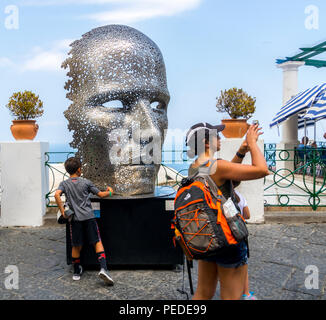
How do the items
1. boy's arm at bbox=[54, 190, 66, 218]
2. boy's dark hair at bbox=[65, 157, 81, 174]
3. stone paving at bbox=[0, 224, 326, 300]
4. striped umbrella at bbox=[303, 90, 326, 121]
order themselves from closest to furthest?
stone paving at bbox=[0, 224, 326, 300]
boy's arm at bbox=[54, 190, 66, 218]
boy's dark hair at bbox=[65, 157, 81, 174]
striped umbrella at bbox=[303, 90, 326, 121]

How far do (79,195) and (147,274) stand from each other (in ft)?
3.30

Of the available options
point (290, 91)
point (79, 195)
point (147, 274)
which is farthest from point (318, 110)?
point (79, 195)

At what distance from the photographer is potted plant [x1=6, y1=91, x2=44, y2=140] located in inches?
217

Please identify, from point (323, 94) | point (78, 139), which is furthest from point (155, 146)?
point (323, 94)

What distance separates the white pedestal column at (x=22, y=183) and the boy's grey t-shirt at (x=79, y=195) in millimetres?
2336

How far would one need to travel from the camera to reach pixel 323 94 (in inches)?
325

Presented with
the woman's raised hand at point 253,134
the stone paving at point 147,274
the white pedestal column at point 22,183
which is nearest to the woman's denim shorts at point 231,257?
the woman's raised hand at point 253,134

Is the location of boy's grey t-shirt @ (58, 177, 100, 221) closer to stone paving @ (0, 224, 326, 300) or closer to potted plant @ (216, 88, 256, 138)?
stone paving @ (0, 224, 326, 300)

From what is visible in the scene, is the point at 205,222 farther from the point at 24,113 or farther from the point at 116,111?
the point at 24,113

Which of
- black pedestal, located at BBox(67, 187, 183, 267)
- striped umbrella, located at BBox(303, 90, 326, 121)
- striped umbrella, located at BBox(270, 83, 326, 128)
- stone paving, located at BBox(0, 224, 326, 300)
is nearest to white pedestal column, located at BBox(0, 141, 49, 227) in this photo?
stone paving, located at BBox(0, 224, 326, 300)

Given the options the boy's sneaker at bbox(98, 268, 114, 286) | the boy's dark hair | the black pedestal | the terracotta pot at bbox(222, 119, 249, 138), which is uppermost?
the terracotta pot at bbox(222, 119, 249, 138)

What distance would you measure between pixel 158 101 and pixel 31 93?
8.66 ft

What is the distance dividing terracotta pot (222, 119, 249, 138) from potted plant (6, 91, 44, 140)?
2.89 metres

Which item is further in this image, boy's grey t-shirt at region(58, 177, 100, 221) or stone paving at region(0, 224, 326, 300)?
→ boy's grey t-shirt at region(58, 177, 100, 221)
